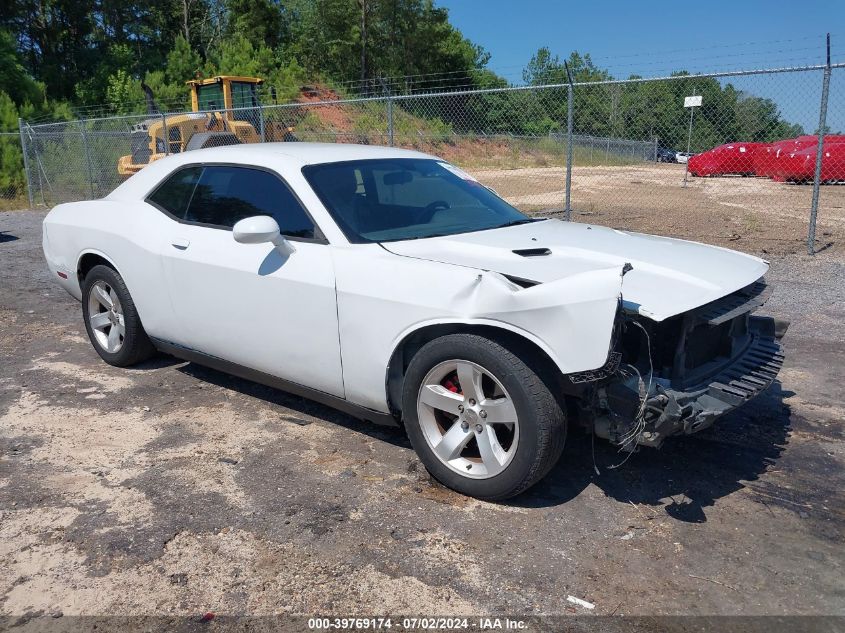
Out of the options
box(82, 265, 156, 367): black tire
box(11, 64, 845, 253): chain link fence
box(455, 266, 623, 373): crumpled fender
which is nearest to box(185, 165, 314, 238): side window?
box(82, 265, 156, 367): black tire

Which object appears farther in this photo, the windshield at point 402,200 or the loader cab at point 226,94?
the loader cab at point 226,94

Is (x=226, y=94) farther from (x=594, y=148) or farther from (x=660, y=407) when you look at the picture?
(x=660, y=407)

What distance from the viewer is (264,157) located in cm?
430

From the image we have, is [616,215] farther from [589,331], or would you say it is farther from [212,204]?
[589,331]

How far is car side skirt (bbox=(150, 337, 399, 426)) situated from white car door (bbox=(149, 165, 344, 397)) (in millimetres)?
51

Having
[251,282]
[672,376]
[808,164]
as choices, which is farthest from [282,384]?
[808,164]

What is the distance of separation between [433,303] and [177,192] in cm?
230

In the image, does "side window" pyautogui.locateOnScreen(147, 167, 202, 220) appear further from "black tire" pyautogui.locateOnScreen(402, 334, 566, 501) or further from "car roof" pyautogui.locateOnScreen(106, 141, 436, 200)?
"black tire" pyautogui.locateOnScreen(402, 334, 566, 501)

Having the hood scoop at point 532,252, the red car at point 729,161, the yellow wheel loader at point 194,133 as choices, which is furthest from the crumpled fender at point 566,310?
the red car at point 729,161

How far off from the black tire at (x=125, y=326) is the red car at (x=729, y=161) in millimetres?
23989

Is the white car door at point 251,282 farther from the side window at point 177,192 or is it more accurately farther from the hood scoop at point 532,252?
the hood scoop at point 532,252

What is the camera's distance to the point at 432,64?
2084 inches

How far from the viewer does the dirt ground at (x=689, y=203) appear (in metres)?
11.4

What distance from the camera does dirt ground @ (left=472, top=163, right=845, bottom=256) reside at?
448 inches
